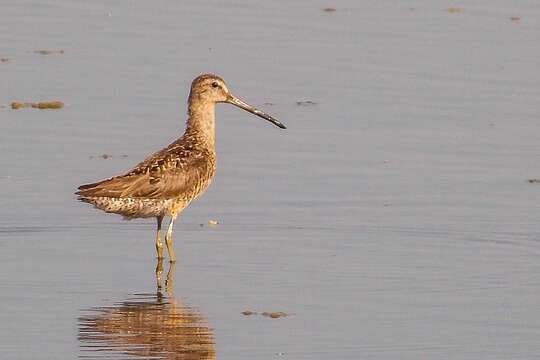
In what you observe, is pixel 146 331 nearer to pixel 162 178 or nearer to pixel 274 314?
pixel 274 314

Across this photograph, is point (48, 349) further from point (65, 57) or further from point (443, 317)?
point (65, 57)

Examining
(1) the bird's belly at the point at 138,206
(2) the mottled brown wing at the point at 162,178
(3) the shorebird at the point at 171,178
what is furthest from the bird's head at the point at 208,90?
(1) the bird's belly at the point at 138,206

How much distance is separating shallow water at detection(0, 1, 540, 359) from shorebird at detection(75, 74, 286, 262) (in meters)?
0.31

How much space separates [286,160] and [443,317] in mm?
4493

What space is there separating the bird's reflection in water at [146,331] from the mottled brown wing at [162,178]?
1.28 metres

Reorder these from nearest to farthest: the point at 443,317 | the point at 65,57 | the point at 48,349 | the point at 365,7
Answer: the point at 48,349 → the point at 443,317 → the point at 65,57 → the point at 365,7

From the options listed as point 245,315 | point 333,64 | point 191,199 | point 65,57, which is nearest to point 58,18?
point 65,57

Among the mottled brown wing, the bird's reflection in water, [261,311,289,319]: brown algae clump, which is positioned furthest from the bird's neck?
[261,311,289,319]: brown algae clump

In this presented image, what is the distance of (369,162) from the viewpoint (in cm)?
1481

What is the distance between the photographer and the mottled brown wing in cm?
1233

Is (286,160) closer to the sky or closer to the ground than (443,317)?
closer to the sky

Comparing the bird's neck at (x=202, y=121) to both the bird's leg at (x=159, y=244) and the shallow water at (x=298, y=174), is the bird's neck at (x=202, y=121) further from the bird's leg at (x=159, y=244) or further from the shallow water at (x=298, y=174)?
the bird's leg at (x=159, y=244)

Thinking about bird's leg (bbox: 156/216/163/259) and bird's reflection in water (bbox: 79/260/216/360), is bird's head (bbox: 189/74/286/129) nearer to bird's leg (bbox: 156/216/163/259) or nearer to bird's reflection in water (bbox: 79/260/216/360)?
bird's leg (bbox: 156/216/163/259)

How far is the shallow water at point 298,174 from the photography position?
10594 millimetres
